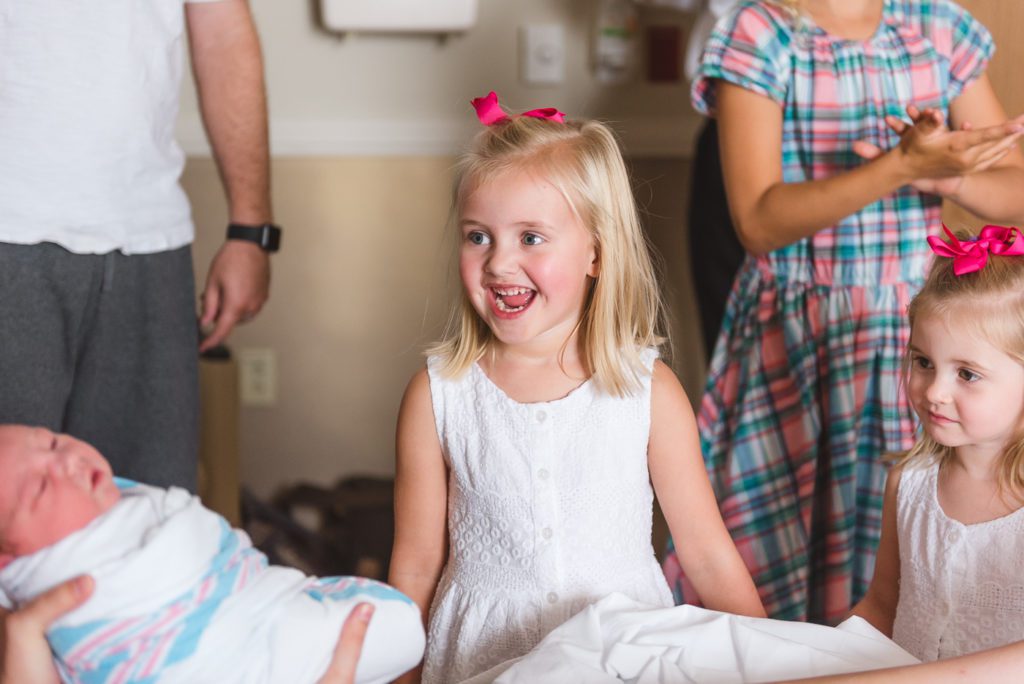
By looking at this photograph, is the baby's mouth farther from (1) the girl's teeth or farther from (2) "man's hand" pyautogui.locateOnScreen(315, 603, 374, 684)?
(2) "man's hand" pyautogui.locateOnScreen(315, 603, 374, 684)

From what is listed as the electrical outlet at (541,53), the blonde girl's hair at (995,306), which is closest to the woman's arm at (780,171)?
the blonde girl's hair at (995,306)

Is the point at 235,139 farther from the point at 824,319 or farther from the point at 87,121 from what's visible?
the point at 824,319

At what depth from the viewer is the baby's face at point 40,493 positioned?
2.85 ft

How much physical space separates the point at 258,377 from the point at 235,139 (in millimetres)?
1302

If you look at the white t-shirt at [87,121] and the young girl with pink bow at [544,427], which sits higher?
the white t-shirt at [87,121]

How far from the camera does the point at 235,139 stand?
173cm

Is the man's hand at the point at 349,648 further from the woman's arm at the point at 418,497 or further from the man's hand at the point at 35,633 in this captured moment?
the woman's arm at the point at 418,497

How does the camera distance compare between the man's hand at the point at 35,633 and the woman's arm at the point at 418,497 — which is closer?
the man's hand at the point at 35,633

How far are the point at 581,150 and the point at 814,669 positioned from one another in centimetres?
62

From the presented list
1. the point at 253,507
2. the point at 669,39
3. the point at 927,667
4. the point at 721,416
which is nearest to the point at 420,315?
the point at 253,507

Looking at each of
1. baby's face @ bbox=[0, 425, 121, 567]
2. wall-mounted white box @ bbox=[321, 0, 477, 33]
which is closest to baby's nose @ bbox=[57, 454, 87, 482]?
baby's face @ bbox=[0, 425, 121, 567]

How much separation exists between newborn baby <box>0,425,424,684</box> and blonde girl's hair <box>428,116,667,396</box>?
18.8 inches

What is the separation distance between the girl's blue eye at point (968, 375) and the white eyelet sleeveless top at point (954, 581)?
151 mm

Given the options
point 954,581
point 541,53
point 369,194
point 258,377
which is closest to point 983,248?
point 954,581
